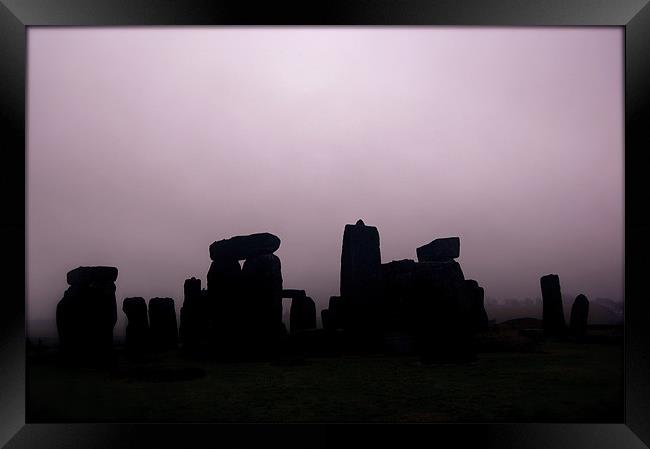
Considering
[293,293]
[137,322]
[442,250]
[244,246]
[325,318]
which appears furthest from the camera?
[293,293]

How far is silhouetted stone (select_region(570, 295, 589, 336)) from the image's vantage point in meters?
14.8

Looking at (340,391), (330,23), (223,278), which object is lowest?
(340,391)

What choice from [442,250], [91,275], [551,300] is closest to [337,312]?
[442,250]

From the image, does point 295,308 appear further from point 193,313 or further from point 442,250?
point 442,250

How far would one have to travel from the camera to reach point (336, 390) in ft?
31.1

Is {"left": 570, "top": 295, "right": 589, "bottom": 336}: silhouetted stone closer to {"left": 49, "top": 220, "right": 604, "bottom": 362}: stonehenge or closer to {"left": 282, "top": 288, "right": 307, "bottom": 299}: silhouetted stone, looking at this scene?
{"left": 49, "top": 220, "right": 604, "bottom": 362}: stonehenge

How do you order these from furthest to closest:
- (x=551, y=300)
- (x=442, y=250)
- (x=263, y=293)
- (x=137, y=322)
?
1. (x=551, y=300)
2. (x=137, y=322)
3. (x=442, y=250)
4. (x=263, y=293)

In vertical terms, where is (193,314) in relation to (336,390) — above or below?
above

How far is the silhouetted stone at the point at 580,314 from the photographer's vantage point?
14777mm

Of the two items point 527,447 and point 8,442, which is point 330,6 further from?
point 8,442

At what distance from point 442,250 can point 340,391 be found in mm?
4825

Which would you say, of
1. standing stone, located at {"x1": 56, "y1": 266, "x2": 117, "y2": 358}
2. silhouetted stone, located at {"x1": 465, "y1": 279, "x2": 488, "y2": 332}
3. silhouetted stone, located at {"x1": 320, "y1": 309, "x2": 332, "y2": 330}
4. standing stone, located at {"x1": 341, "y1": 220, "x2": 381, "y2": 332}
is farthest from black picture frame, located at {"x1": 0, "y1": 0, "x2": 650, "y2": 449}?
silhouetted stone, located at {"x1": 465, "y1": 279, "x2": 488, "y2": 332}

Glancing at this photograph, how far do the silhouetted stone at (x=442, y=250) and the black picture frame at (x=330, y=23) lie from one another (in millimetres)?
8169

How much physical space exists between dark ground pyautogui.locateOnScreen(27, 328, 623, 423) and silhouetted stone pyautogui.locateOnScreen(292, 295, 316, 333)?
338 cm
